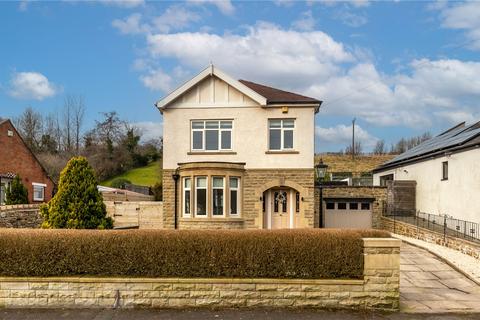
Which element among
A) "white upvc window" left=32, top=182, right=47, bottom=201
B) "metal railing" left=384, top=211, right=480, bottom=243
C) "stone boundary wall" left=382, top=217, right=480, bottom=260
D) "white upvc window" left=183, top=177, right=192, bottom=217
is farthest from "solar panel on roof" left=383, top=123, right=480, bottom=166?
"white upvc window" left=32, top=182, right=47, bottom=201

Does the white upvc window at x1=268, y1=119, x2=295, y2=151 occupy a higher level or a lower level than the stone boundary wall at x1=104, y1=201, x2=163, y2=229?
higher

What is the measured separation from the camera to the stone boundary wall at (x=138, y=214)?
2180cm

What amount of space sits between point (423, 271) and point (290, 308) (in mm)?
5983

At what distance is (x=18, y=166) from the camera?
29.6 m

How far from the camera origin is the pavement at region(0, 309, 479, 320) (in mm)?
7777

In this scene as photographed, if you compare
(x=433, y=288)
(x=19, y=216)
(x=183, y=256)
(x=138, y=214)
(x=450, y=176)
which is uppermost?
(x=450, y=176)

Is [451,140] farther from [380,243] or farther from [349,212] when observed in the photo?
[380,243]

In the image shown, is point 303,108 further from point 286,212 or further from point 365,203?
point 365,203

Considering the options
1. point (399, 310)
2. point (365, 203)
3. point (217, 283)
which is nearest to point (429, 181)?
point (365, 203)

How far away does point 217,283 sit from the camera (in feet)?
27.4

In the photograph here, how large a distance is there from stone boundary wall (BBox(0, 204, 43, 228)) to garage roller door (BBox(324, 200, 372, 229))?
1493 cm

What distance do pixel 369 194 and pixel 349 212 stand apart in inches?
65.5

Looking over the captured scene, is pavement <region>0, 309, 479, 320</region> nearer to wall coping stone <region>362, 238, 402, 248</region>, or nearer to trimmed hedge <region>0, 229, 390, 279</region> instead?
trimmed hedge <region>0, 229, 390, 279</region>

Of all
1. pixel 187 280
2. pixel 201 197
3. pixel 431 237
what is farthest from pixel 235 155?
pixel 187 280
